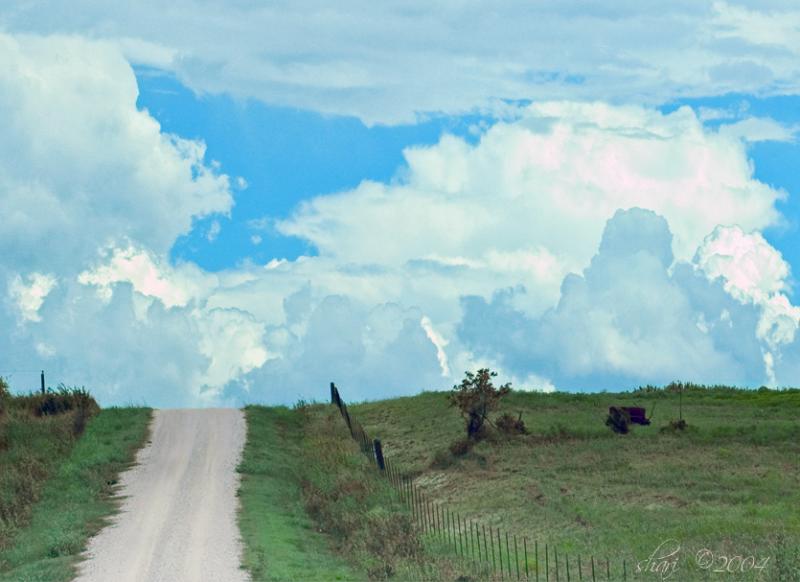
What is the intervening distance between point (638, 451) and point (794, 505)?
419 inches

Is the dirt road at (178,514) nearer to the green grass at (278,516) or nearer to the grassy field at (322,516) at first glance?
the green grass at (278,516)

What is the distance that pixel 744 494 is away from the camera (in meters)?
35.7

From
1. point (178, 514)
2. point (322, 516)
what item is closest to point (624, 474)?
point (322, 516)

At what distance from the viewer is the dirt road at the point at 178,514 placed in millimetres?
27125

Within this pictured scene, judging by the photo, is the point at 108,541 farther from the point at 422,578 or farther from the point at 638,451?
the point at 638,451

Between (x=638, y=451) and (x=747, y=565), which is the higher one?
(x=638, y=451)

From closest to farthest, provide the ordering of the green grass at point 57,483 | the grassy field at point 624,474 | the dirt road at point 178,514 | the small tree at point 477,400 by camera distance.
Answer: the dirt road at point 178,514 → the green grass at point 57,483 → the grassy field at point 624,474 → the small tree at point 477,400

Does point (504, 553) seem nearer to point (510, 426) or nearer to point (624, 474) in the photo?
point (624, 474)

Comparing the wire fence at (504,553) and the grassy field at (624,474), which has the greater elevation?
the grassy field at (624,474)

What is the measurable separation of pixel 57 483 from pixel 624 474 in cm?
2029

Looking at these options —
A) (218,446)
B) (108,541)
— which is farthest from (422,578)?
(218,446)

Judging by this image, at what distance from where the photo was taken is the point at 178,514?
35062 millimetres

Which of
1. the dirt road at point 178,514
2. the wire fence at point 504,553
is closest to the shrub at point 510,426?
the wire fence at point 504,553

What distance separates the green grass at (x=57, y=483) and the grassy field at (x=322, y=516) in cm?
476
